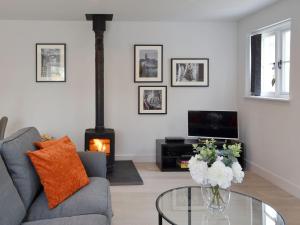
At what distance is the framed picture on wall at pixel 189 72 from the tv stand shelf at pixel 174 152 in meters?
0.98

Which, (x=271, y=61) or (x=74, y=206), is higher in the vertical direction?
(x=271, y=61)

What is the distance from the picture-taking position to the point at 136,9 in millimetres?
5023

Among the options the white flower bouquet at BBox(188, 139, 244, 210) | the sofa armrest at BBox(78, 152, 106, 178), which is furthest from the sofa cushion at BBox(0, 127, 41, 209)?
the white flower bouquet at BBox(188, 139, 244, 210)

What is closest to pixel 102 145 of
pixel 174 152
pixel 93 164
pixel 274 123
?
pixel 174 152

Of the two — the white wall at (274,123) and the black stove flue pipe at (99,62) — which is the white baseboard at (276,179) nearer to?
the white wall at (274,123)

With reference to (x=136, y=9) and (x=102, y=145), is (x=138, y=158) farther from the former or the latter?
(x=136, y=9)

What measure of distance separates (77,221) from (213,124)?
3.69m

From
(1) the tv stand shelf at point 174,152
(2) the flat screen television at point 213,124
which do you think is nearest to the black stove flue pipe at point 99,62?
(1) the tv stand shelf at point 174,152

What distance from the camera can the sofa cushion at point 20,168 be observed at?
2400 millimetres

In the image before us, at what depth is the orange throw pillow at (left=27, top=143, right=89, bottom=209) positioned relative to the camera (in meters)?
2.55

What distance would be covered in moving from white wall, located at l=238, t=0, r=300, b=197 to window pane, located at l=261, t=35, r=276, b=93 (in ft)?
0.73

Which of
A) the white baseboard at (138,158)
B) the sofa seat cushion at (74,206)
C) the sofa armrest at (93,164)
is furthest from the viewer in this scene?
the white baseboard at (138,158)

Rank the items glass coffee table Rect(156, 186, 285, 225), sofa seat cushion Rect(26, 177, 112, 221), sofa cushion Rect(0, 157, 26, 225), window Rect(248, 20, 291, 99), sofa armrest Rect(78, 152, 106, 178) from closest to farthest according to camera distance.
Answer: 1. sofa cushion Rect(0, 157, 26, 225)
2. glass coffee table Rect(156, 186, 285, 225)
3. sofa seat cushion Rect(26, 177, 112, 221)
4. sofa armrest Rect(78, 152, 106, 178)
5. window Rect(248, 20, 291, 99)

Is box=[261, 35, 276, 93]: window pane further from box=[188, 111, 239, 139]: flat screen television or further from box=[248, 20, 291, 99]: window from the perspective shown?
box=[188, 111, 239, 139]: flat screen television
